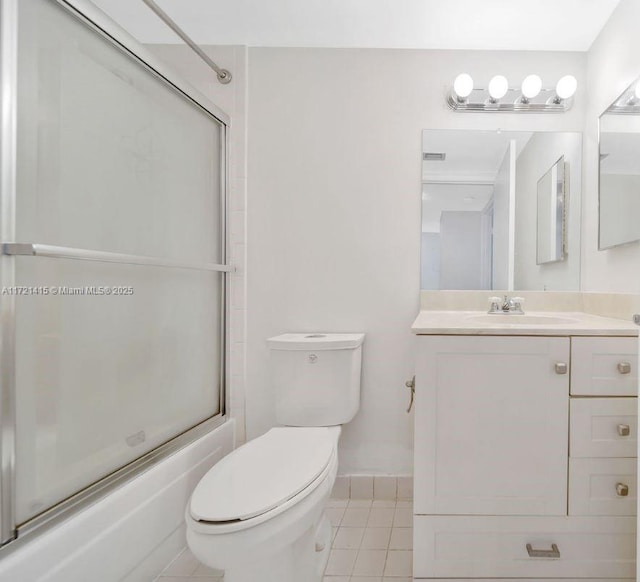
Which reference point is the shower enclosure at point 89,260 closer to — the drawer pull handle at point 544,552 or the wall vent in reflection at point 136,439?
the wall vent in reflection at point 136,439

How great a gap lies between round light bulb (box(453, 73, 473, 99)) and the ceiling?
0.58ft

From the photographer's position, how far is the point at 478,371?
137cm

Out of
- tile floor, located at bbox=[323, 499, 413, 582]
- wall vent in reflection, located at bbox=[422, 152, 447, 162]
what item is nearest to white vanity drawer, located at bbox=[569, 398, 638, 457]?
tile floor, located at bbox=[323, 499, 413, 582]

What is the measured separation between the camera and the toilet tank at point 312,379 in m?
1.80

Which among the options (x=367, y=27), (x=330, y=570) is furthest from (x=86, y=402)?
(x=367, y=27)

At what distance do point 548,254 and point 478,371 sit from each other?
90 centimetres

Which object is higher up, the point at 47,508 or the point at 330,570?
the point at 47,508

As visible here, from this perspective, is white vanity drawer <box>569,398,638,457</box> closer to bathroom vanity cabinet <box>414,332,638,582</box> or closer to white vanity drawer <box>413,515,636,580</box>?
bathroom vanity cabinet <box>414,332,638,582</box>

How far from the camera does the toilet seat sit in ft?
3.53

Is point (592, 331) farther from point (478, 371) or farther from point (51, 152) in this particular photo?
point (51, 152)

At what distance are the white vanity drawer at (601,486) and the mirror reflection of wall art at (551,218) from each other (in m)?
0.92

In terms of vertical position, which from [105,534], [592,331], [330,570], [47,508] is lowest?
[330,570]

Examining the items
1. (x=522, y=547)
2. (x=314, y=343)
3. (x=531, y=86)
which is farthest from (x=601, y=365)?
(x=531, y=86)

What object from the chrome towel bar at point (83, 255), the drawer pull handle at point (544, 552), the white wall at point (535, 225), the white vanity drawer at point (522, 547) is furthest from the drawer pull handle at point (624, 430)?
the chrome towel bar at point (83, 255)
